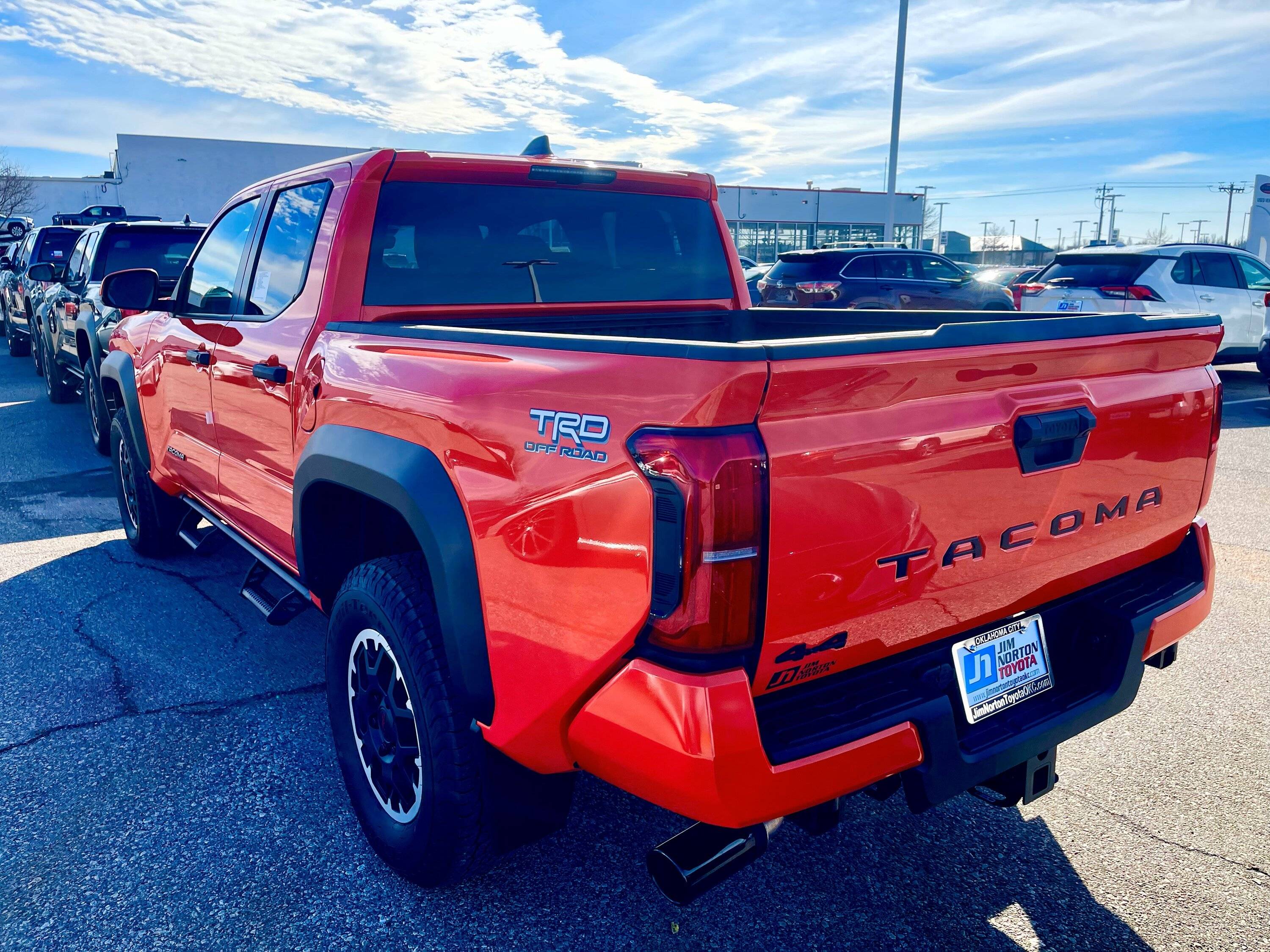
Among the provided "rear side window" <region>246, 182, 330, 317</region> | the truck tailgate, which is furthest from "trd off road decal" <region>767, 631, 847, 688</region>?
"rear side window" <region>246, 182, 330, 317</region>

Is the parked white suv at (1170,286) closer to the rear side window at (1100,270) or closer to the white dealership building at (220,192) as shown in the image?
the rear side window at (1100,270)

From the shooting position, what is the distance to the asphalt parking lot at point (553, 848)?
7.74ft

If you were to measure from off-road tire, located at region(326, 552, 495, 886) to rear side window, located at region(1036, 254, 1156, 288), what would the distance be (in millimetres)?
11464

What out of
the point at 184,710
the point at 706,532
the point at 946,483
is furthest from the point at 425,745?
the point at 184,710

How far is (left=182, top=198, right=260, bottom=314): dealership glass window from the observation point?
12.6ft

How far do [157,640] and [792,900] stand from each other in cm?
315

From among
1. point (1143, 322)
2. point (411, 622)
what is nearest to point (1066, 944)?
point (1143, 322)

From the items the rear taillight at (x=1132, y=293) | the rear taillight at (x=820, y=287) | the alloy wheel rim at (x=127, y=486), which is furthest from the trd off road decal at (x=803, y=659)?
the rear taillight at (x=820, y=287)

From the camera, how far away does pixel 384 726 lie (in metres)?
2.61

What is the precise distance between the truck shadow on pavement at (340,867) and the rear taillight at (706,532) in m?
1.12

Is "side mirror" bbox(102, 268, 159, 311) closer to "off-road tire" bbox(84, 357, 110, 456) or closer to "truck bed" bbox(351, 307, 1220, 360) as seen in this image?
"off-road tire" bbox(84, 357, 110, 456)

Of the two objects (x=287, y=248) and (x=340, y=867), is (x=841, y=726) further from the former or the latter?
(x=287, y=248)

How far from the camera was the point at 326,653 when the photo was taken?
2773 millimetres

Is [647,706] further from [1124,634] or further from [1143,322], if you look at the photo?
[1143,322]
